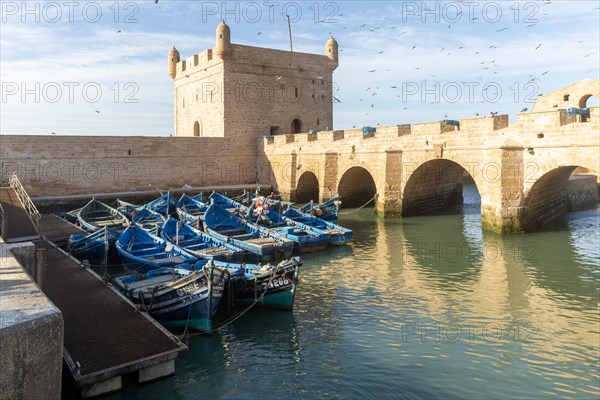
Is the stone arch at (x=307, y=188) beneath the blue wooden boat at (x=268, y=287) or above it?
above

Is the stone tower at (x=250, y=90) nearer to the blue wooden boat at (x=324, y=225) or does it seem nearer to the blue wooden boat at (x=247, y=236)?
the blue wooden boat at (x=324, y=225)

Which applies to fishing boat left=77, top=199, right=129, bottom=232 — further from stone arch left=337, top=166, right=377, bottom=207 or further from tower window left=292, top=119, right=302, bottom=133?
tower window left=292, top=119, right=302, bottom=133

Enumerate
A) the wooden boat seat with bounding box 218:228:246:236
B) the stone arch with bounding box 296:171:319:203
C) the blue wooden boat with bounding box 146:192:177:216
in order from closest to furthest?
1. the wooden boat seat with bounding box 218:228:246:236
2. the blue wooden boat with bounding box 146:192:177:216
3. the stone arch with bounding box 296:171:319:203

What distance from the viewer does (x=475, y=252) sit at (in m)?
15.5

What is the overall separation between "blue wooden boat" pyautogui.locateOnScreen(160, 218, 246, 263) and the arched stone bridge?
10.3 meters

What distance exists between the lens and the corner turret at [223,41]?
28.9 meters

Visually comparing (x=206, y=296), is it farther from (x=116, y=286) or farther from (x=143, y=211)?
(x=143, y=211)

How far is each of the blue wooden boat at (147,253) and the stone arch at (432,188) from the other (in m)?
12.5

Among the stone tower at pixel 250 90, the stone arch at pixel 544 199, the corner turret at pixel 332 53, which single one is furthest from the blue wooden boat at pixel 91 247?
the corner turret at pixel 332 53

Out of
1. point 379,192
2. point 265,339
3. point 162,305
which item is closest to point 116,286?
point 162,305

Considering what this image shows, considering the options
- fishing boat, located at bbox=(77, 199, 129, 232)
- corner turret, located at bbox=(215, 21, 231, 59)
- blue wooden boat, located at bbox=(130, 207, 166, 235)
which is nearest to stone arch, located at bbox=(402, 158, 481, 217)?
blue wooden boat, located at bbox=(130, 207, 166, 235)

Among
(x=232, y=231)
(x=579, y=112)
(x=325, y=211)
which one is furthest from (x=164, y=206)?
(x=579, y=112)

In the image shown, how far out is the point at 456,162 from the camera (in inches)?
761

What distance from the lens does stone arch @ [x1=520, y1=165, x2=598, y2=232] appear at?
1711 centimetres
